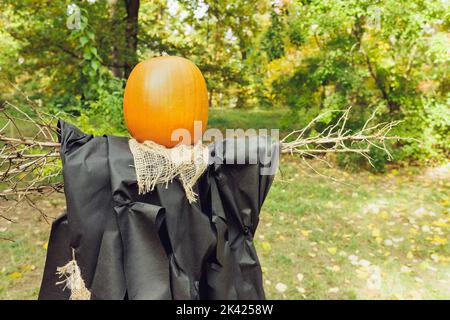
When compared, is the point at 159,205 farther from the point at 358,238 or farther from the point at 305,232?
the point at 358,238

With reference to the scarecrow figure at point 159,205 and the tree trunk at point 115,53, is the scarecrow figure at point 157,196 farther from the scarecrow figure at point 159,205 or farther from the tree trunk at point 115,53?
the tree trunk at point 115,53

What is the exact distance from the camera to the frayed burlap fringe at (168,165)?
53.5 inches

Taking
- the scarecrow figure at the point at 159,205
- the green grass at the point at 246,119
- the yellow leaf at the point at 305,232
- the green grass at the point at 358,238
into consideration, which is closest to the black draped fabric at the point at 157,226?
the scarecrow figure at the point at 159,205

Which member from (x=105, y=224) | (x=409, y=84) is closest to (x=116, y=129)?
(x=105, y=224)

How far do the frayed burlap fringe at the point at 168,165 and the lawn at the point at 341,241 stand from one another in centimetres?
140

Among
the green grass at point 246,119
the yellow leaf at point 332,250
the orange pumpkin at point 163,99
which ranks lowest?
the green grass at point 246,119

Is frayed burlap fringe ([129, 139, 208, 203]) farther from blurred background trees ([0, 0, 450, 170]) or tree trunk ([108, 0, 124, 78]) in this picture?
tree trunk ([108, 0, 124, 78])

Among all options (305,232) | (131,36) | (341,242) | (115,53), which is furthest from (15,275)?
(131,36)

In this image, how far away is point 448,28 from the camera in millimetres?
6164

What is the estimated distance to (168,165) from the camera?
142 centimetres

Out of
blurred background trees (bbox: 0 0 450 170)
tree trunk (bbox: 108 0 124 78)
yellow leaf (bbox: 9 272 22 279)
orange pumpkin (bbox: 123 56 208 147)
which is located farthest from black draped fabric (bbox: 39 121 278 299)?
tree trunk (bbox: 108 0 124 78)

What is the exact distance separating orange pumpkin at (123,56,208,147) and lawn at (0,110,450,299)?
4.53 ft

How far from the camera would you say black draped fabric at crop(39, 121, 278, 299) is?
4.32 ft

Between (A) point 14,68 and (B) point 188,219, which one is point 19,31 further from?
(B) point 188,219
